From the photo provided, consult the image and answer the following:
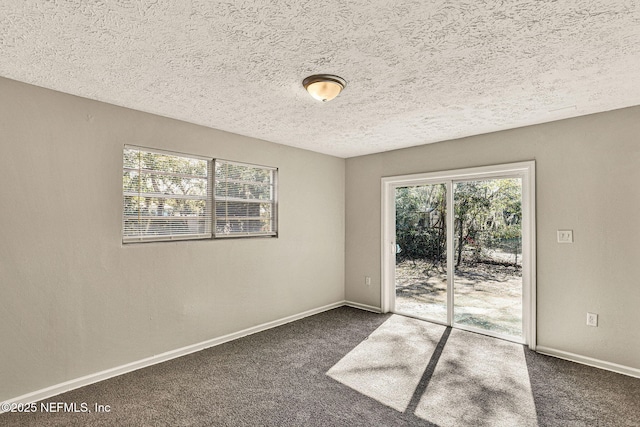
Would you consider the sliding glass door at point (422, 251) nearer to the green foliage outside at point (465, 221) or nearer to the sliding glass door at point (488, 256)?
the green foliage outside at point (465, 221)

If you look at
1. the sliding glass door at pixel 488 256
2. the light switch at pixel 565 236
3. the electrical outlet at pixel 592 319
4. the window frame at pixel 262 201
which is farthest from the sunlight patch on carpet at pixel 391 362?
the window frame at pixel 262 201

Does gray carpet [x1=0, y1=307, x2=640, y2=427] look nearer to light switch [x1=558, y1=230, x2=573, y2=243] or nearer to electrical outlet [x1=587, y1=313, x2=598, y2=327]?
electrical outlet [x1=587, y1=313, x2=598, y2=327]

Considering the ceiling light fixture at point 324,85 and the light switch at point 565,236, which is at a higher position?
the ceiling light fixture at point 324,85

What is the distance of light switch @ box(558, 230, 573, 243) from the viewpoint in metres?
3.22

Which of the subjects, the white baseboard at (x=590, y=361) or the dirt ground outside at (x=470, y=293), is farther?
the dirt ground outside at (x=470, y=293)

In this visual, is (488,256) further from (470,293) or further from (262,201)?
(262,201)

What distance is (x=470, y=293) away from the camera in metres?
4.06

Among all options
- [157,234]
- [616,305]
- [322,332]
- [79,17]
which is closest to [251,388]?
[322,332]

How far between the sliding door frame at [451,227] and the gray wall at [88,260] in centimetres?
195

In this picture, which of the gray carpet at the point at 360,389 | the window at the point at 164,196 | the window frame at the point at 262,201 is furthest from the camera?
the window frame at the point at 262,201

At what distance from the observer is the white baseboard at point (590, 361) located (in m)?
2.89

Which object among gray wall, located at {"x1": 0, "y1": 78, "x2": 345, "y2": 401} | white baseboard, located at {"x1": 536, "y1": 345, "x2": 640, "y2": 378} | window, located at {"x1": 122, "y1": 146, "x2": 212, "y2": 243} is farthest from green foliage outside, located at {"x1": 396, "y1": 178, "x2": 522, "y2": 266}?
window, located at {"x1": 122, "y1": 146, "x2": 212, "y2": 243}

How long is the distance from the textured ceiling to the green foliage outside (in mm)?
996

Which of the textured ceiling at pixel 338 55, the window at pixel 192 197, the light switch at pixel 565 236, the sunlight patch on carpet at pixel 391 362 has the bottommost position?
the sunlight patch on carpet at pixel 391 362
